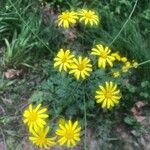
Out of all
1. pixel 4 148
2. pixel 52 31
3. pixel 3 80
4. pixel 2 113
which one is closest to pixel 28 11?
pixel 52 31

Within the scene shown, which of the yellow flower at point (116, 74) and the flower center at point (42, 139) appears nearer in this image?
the flower center at point (42, 139)

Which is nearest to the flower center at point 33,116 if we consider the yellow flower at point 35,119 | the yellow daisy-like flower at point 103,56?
the yellow flower at point 35,119

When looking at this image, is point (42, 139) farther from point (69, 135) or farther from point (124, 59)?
point (124, 59)

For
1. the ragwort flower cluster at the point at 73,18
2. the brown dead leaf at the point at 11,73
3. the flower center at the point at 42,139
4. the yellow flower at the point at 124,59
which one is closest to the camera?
the flower center at the point at 42,139

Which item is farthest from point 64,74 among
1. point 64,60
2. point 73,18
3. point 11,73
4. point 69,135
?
point 69,135

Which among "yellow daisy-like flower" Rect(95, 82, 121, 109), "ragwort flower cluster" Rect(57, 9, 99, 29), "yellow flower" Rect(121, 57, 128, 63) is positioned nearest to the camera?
"yellow daisy-like flower" Rect(95, 82, 121, 109)

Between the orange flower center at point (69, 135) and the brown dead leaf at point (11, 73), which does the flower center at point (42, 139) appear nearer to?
the orange flower center at point (69, 135)

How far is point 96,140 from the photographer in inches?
128

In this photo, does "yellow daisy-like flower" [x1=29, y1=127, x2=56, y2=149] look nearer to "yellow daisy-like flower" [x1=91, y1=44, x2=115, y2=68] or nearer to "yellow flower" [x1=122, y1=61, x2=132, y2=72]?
"yellow daisy-like flower" [x1=91, y1=44, x2=115, y2=68]

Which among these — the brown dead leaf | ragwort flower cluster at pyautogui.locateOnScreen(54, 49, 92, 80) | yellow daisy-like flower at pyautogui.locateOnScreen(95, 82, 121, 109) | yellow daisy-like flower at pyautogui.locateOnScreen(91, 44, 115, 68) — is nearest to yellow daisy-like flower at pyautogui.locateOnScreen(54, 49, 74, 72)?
ragwort flower cluster at pyautogui.locateOnScreen(54, 49, 92, 80)

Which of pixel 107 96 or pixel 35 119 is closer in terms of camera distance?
pixel 35 119

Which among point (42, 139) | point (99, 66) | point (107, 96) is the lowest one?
point (42, 139)

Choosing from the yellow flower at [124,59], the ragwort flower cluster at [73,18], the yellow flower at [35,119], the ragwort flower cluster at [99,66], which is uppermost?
the ragwort flower cluster at [73,18]

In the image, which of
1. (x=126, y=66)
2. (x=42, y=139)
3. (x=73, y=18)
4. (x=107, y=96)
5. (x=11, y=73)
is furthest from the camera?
(x=11, y=73)
